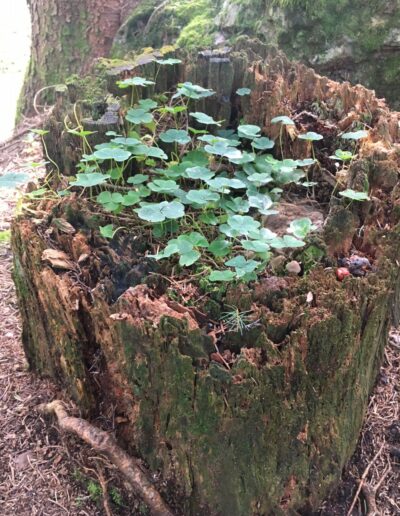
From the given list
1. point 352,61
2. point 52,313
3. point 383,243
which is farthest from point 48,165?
point 352,61

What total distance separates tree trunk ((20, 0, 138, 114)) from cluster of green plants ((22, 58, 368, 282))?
A: 336cm

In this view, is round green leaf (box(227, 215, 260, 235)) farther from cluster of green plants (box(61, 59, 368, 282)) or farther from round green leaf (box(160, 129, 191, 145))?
round green leaf (box(160, 129, 191, 145))

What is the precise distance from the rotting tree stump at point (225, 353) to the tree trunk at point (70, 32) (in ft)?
13.3

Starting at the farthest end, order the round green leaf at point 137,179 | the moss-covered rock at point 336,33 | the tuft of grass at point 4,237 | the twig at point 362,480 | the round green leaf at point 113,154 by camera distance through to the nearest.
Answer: the moss-covered rock at point 336,33, the tuft of grass at point 4,237, the round green leaf at point 137,179, the round green leaf at point 113,154, the twig at point 362,480

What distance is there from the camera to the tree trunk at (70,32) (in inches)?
222

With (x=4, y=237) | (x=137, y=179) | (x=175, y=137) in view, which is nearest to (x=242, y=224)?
(x=137, y=179)

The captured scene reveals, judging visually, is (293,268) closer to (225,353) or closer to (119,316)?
(225,353)

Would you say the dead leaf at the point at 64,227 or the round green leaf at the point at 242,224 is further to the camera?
the dead leaf at the point at 64,227

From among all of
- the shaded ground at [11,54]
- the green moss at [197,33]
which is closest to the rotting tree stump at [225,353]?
the green moss at [197,33]

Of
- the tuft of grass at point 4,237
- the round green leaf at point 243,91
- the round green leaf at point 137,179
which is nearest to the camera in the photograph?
the round green leaf at point 137,179

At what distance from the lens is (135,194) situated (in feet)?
7.41

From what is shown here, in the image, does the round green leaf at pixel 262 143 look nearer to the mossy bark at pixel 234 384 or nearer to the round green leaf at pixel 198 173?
the round green leaf at pixel 198 173

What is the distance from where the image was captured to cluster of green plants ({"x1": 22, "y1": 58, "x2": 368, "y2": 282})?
2018mm

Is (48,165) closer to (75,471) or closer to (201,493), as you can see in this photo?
(75,471)
